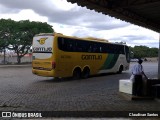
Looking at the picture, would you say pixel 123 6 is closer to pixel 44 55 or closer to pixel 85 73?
pixel 44 55

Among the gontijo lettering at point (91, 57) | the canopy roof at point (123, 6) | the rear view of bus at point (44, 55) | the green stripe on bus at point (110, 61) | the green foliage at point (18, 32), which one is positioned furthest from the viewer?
the green foliage at point (18, 32)

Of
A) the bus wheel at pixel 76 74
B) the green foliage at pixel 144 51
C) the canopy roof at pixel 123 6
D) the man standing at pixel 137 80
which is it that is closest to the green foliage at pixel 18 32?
the bus wheel at pixel 76 74

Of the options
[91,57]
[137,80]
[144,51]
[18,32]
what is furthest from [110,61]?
[144,51]

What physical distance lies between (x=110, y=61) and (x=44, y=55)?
28.5 feet

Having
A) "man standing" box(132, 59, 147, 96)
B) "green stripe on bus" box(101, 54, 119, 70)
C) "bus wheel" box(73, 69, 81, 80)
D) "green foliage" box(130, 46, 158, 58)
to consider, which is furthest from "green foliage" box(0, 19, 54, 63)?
"green foliage" box(130, 46, 158, 58)

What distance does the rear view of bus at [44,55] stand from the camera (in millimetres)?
21984

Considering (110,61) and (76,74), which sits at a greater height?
(110,61)

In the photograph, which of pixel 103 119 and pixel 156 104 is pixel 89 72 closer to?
pixel 156 104

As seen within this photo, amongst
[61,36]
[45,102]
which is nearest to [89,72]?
[61,36]

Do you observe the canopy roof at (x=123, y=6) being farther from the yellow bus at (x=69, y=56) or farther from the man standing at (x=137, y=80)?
the man standing at (x=137, y=80)

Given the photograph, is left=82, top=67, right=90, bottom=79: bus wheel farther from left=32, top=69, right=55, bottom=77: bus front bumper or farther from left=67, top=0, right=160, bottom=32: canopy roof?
left=67, top=0, right=160, bottom=32: canopy roof

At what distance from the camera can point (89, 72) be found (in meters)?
26.2

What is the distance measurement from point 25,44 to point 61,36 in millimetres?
42545

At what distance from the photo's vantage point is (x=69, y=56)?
23234 millimetres
